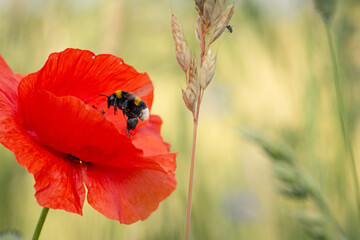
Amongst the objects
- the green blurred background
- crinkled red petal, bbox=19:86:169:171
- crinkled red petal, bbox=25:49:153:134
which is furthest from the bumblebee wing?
the green blurred background

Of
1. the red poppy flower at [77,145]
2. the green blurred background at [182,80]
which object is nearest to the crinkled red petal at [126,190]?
the red poppy flower at [77,145]

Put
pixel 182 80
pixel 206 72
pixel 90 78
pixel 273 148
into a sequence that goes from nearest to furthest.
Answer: pixel 206 72
pixel 90 78
pixel 273 148
pixel 182 80

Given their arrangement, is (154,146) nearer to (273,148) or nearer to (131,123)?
(131,123)

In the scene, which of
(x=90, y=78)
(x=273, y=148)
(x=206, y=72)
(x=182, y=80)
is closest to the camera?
(x=206, y=72)

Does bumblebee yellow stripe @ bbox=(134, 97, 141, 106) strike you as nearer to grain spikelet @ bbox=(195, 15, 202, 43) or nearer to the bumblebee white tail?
the bumblebee white tail

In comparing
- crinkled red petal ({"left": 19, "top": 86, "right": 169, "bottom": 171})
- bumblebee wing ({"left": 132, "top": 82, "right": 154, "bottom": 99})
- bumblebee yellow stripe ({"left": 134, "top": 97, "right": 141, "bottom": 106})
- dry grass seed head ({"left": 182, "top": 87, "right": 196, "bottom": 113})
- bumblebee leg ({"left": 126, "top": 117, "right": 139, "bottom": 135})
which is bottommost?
crinkled red petal ({"left": 19, "top": 86, "right": 169, "bottom": 171})

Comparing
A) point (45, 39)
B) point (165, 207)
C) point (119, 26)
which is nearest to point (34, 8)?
point (45, 39)

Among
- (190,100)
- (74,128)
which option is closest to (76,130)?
(74,128)
